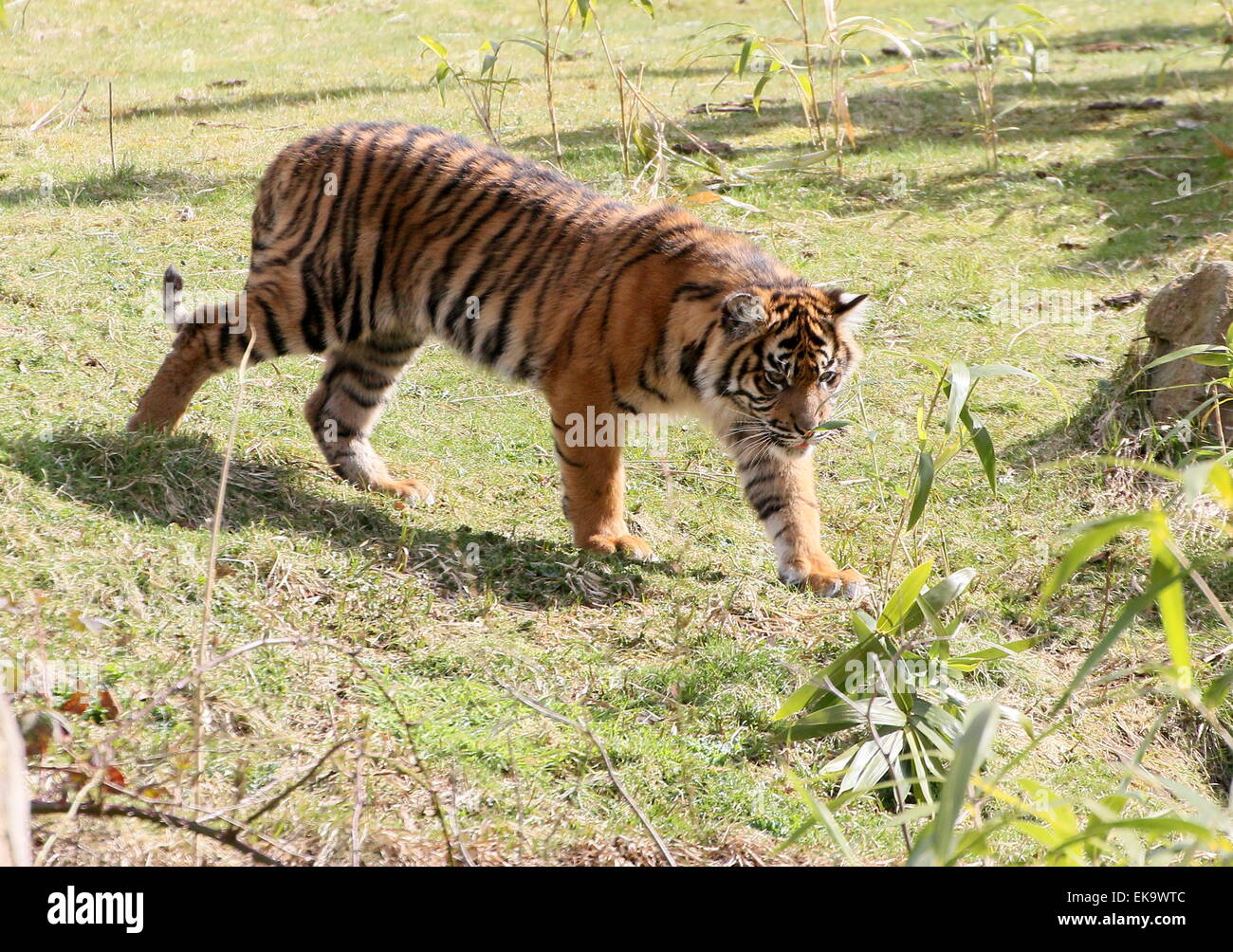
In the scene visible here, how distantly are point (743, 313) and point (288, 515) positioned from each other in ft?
5.26

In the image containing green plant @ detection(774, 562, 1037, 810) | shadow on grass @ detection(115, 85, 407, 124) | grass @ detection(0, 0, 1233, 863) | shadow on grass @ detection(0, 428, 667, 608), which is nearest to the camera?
grass @ detection(0, 0, 1233, 863)

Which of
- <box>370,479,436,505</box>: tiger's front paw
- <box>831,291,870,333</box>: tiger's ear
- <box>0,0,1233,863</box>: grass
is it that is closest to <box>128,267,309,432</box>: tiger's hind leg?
<box>0,0,1233,863</box>: grass

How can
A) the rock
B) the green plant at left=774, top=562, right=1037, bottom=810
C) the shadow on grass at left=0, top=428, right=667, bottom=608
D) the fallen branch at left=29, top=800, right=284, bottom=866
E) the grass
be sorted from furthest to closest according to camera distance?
the rock < the shadow on grass at left=0, top=428, right=667, bottom=608 < the green plant at left=774, top=562, right=1037, bottom=810 < the grass < the fallen branch at left=29, top=800, right=284, bottom=866

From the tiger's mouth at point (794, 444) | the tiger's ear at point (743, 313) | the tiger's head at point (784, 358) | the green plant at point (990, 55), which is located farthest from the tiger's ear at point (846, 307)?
the green plant at point (990, 55)

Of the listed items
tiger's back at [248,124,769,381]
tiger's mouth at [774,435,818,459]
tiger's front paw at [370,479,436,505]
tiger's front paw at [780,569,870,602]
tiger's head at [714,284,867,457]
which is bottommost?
tiger's front paw at [780,569,870,602]

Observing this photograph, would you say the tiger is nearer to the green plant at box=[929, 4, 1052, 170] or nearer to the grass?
the grass

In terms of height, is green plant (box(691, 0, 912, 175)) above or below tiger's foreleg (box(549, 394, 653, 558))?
above

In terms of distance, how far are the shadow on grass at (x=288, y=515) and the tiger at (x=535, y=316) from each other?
196mm

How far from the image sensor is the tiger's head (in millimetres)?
4059

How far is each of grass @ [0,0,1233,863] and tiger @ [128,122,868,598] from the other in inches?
8.4

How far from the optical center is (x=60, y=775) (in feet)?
8.24

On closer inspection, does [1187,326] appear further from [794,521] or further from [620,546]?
[620,546]

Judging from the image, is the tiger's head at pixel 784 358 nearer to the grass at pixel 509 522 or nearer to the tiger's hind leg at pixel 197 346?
the grass at pixel 509 522

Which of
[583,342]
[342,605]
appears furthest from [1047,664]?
[342,605]
